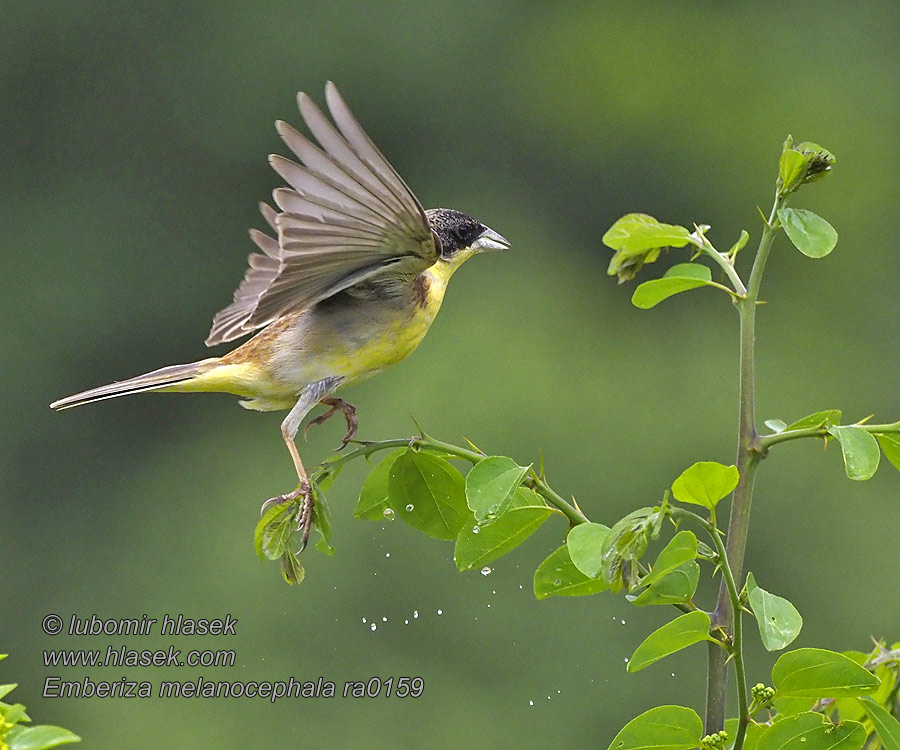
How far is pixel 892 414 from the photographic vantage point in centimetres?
894

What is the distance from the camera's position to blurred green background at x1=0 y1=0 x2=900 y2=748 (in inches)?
322

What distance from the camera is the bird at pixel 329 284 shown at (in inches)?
83.4

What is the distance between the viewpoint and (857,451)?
1378 millimetres

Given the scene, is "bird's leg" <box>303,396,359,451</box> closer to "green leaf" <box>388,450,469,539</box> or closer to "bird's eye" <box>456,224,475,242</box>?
"bird's eye" <box>456,224,475,242</box>

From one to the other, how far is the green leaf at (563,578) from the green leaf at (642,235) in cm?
35

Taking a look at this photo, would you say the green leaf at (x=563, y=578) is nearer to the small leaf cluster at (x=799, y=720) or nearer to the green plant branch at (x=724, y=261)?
the small leaf cluster at (x=799, y=720)

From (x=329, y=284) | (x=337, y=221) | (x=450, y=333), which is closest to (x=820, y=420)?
(x=337, y=221)

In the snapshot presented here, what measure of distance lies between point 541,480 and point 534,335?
8156mm

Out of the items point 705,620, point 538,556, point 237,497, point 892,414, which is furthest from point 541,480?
point 237,497

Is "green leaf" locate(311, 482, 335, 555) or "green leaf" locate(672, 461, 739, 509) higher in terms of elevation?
"green leaf" locate(672, 461, 739, 509)

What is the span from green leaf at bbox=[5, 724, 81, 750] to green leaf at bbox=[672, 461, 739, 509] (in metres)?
0.57

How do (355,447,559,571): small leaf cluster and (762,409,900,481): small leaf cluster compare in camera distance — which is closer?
(762,409,900,481): small leaf cluster

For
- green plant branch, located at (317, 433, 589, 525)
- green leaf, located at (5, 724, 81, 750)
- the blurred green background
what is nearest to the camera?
green leaf, located at (5, 724, 81, 750)

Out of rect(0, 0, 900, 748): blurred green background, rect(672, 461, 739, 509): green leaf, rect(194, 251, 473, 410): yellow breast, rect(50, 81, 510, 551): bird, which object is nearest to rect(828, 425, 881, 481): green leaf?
rect(672, 461, 739, 509): green leaf
